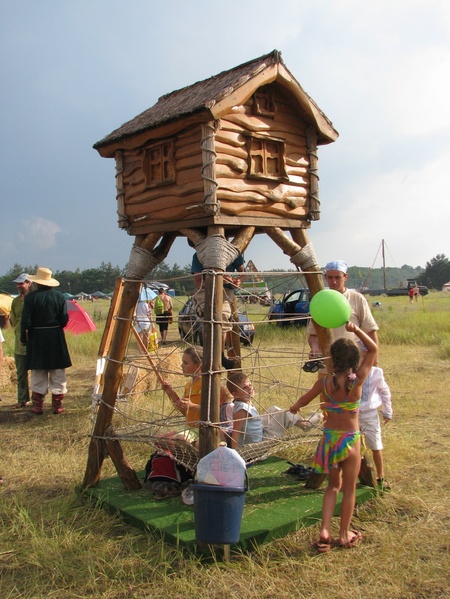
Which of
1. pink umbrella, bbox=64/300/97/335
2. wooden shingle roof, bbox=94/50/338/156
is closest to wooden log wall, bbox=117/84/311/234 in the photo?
wooden shingle roof, bbox=94/50/338/156

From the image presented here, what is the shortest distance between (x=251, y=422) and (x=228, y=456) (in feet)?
5.67

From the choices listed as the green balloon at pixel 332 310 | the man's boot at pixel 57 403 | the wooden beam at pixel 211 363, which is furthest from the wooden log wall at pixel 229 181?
the man's boot at pixel 57 403

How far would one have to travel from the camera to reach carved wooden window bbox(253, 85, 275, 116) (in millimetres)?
4625

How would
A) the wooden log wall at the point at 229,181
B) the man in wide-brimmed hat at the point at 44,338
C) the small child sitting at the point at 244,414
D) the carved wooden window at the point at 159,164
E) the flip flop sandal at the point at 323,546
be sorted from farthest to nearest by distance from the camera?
the man in wide-brimmed hat at the point at 44,338 < the small child sitting at the point at 244,414 < the carved wooden window at the point at 159,164 < the wooden log wall at the point at 229,181 < the flip flop sandal at the point at 323,546

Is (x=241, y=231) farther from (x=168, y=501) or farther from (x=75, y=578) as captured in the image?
(x=75, y=578)

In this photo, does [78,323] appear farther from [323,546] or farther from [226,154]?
[323,546]

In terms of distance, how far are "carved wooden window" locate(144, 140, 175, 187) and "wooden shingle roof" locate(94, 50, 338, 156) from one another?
193 millimetres

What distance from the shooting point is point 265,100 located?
468cm

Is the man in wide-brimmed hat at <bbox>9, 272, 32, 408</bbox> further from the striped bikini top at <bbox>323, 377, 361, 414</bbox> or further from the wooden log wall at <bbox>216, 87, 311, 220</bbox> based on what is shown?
the striped bikini top at <bbox>323, 377, 361, 414</bbox>

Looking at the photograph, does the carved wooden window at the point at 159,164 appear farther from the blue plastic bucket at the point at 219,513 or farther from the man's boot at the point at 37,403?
the man's boot at the point at 37,403

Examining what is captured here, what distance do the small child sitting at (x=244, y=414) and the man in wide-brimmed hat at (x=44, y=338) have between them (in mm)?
3431

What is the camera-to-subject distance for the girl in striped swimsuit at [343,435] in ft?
12.1

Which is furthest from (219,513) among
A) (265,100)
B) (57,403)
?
(57,403)

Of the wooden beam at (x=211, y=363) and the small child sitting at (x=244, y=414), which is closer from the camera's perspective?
the wooden beam at (x=211, y=363)
